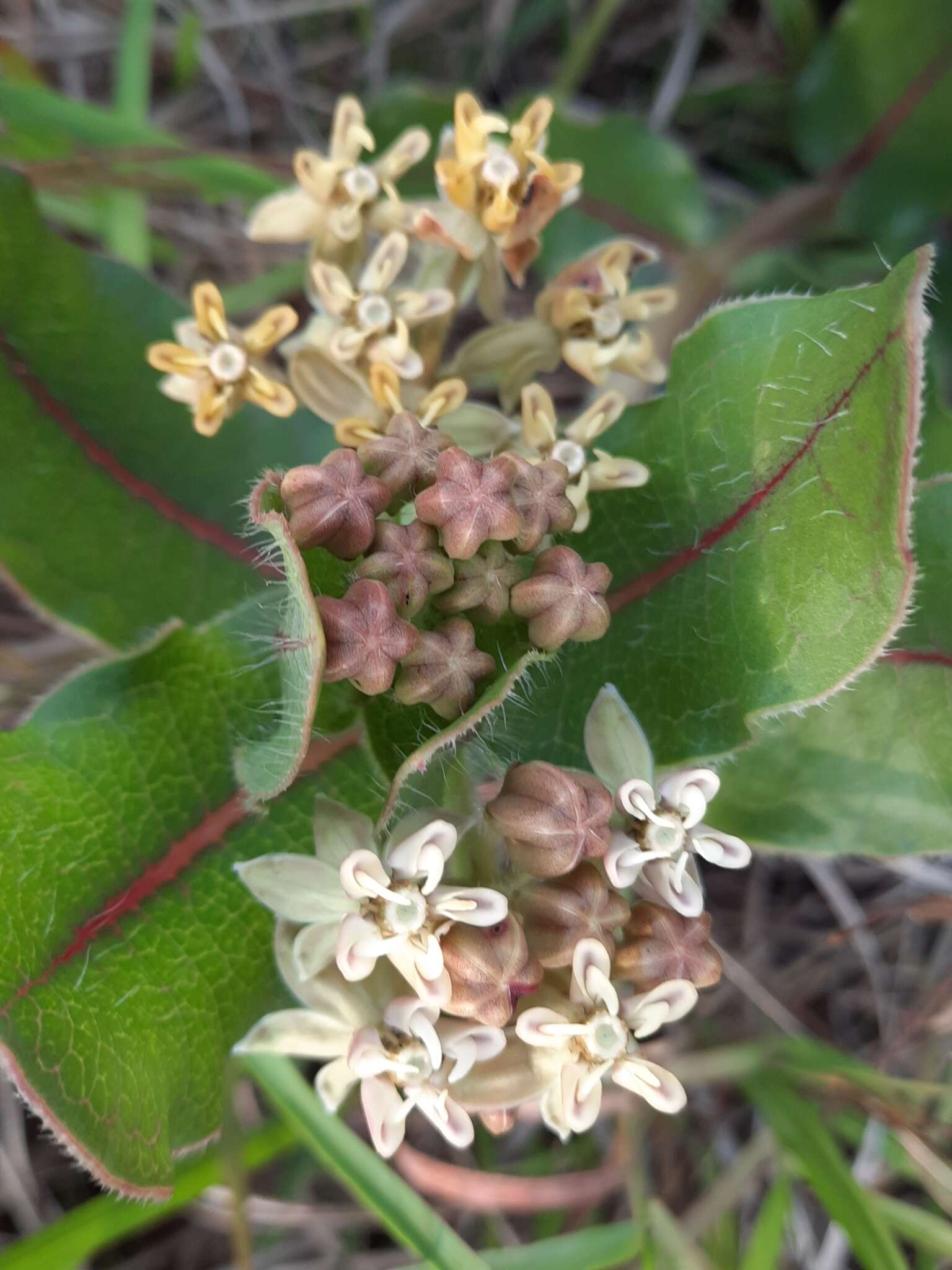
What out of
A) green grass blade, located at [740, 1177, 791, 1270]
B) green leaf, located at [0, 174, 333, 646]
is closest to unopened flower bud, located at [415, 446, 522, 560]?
green leaf, located at [0, 174, 333, 646]

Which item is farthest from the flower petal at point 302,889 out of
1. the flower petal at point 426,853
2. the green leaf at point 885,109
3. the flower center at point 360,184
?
the green leaf at point 885,109

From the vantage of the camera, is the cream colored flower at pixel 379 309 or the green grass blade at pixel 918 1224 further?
the green grass blade at pixel 918 1224

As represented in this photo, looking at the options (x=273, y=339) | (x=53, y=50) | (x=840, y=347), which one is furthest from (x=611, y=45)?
(x=840, y=347)

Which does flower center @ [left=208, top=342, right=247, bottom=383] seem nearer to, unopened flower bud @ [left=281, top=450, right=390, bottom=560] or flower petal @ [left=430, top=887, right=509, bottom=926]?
unopened flower bud @ [left=281, top=450, right=390, bottom=560]

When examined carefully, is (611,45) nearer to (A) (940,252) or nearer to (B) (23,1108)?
(A) (940,252)

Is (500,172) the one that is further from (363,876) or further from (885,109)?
(885,109)

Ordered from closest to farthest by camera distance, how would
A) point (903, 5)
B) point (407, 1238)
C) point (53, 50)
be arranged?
1. point (407, 1238)
2. point (903, 5)
3. point (53, 50)

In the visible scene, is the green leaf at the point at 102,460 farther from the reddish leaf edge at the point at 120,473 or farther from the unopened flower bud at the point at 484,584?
the unopened flower bud at the point at 484,584
